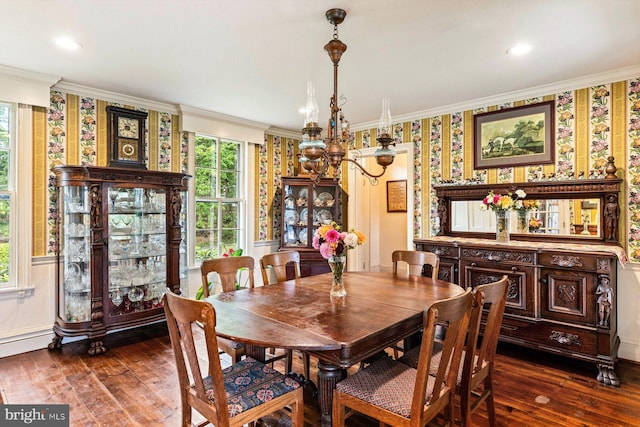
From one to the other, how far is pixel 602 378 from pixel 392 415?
228 centimetres

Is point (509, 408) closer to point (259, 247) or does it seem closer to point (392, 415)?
point (392, 415)

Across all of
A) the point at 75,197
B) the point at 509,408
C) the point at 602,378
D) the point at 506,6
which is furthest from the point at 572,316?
the point at 75,197

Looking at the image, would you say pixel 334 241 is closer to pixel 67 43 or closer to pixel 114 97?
pixel 67 43

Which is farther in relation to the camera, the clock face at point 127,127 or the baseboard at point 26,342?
the clock face at point 127,127

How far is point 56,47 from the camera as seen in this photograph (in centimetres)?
272

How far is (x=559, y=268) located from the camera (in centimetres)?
299

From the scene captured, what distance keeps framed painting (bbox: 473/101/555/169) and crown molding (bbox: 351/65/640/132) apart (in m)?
0.11

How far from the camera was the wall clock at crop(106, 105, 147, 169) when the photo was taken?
12.3ft

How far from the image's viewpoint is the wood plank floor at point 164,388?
229cm

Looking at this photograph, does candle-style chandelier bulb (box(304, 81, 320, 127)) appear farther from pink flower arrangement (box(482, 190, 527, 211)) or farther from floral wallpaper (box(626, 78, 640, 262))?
floral wallpaper (box(626, 78, 640, 262))

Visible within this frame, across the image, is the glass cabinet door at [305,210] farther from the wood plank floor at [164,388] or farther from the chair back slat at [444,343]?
the chair back slat at [444,343]

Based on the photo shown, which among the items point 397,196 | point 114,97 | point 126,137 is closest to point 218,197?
point 126,137

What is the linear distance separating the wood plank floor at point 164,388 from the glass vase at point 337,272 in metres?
0.82

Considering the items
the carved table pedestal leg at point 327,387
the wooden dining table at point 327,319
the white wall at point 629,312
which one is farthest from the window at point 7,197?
the white wall at point 629,312
